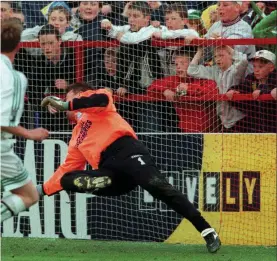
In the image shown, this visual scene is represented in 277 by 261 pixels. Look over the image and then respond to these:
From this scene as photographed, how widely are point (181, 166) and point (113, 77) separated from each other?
122cm

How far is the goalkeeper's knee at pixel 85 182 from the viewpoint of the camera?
8742 mm

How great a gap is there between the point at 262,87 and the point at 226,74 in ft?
1.35

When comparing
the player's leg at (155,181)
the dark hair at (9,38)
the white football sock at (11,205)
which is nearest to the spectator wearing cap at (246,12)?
the player's leg at (155,181)

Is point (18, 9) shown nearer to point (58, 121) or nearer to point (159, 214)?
point (58, 121)

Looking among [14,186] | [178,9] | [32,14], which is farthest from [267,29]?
[14,186]

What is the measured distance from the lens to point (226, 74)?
10102 mm

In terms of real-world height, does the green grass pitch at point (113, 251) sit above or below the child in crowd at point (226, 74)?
below

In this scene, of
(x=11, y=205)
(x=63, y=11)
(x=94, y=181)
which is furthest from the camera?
(x=63, y=11)

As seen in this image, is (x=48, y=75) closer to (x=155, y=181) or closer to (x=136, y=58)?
(x=136, y=58)

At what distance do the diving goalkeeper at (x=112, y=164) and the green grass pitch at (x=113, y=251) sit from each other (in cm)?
31

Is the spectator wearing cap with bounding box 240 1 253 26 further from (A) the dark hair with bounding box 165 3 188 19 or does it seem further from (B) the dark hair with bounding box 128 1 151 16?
(B) the dark hair with bounding box 128 1 151 16

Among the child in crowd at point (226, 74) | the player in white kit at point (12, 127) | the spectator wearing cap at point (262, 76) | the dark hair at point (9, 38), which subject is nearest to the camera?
the player in white kit at point (12, 127)

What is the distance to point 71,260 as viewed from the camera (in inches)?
325

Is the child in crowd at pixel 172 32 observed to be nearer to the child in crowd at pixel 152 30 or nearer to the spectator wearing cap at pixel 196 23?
the child in crowd at pixel 152 30
